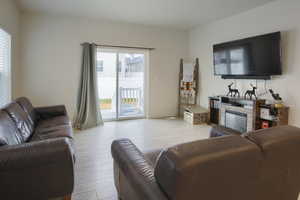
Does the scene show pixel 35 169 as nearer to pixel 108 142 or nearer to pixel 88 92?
pixel 108 142

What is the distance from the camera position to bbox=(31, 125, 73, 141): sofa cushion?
2391 millimetres

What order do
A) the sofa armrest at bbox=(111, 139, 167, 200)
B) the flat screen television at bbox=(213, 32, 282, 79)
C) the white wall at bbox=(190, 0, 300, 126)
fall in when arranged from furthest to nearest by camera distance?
the flat screen television at bbox=(213, 32, 282, 79), the white wall at bbox=(190, 0, 300, 126), the sofa armrest at bbox=(111, 139, 167, 200)

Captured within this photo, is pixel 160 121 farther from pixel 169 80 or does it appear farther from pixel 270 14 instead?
pixel 270 14

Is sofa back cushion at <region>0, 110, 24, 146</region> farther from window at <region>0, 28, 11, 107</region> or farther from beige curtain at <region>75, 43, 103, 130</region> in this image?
beige curtain at <region>75, 43, 103, 130</region>

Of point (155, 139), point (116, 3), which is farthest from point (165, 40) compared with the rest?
point (155, 139)

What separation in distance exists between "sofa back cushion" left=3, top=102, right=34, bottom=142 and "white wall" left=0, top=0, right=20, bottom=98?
137 centimetres

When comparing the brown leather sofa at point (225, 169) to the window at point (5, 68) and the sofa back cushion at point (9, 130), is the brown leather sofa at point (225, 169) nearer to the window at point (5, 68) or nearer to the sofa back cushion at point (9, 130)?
the sofa back cushion at point (9, 130)

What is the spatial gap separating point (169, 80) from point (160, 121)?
126 cm

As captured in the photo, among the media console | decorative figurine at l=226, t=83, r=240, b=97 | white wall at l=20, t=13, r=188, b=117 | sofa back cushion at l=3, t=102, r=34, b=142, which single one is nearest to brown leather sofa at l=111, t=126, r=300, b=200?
sofa back cushion at l=3, t=102, r=34, b=142

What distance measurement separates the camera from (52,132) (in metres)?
2.53

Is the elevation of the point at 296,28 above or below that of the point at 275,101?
above

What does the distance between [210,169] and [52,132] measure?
2.23 metres

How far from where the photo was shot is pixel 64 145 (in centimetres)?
161

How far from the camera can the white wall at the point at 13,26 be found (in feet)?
9.85
